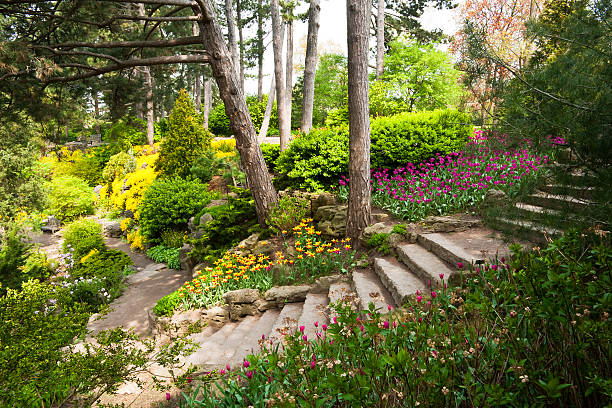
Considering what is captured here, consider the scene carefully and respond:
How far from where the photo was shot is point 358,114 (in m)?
5.44

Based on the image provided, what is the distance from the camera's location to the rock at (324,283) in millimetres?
4840

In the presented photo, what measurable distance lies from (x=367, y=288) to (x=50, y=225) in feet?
48.9


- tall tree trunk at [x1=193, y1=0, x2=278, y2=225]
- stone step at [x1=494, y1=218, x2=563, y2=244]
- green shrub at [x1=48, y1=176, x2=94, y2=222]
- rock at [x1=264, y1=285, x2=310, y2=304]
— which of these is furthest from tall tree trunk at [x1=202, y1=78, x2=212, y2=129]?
stone step at [x1=494, y1=218, x2=563, y2=244]

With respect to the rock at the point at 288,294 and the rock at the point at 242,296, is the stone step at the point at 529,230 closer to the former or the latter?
the rock at the point at 288,294

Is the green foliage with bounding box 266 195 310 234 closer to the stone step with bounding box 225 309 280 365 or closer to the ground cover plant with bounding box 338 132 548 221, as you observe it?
the ground cover plant with bounding box 338 132 548 221

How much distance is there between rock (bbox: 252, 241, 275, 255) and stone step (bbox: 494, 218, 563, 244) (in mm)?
4195

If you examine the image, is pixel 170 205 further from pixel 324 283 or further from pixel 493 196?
pixel 493 196

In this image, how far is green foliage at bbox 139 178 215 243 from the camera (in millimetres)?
9422

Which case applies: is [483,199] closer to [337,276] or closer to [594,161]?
[337,276]

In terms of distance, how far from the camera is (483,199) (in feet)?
18.2

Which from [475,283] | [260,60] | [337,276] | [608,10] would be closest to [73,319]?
[337,276]

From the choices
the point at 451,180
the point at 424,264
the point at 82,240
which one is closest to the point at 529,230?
the point at 424,264

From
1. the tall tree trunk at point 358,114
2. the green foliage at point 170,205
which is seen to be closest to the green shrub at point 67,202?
the green foliage at point 170,205

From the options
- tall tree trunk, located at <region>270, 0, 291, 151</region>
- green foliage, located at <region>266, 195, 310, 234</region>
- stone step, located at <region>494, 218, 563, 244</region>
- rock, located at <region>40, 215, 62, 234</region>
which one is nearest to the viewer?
stone step, located at <region>494, 218, 563, 244</region>
